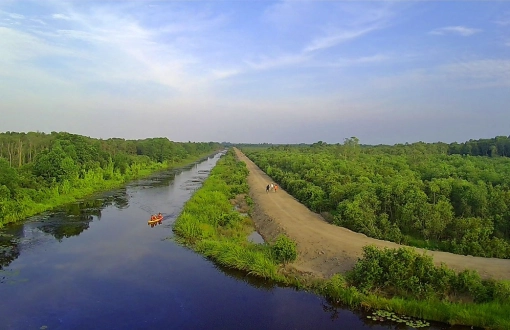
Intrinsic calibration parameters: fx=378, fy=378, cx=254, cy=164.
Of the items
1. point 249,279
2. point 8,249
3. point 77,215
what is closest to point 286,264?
point 249,279

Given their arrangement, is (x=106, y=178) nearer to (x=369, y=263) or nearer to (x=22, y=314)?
(x=22, y=314)

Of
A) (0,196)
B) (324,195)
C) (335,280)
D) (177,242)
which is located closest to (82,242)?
(177,242)

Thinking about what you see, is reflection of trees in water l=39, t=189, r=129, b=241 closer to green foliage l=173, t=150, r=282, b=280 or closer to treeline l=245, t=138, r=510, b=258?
green foliage l=173, t=150, r=282, b=280

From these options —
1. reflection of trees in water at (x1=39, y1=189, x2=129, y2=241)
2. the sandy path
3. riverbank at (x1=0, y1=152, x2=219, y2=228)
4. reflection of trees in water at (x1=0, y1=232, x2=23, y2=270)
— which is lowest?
reflection of trees in water at (x1=0, y1=232, x2=23, y2=270)

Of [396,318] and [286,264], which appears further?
[286,264]

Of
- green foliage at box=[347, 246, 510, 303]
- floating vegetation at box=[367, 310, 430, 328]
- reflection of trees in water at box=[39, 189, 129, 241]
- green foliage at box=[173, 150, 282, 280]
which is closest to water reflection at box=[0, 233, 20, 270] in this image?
reflection of trees in water at box=[39, 189, 129, 241]

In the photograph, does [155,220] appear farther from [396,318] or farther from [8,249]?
[396,318]
